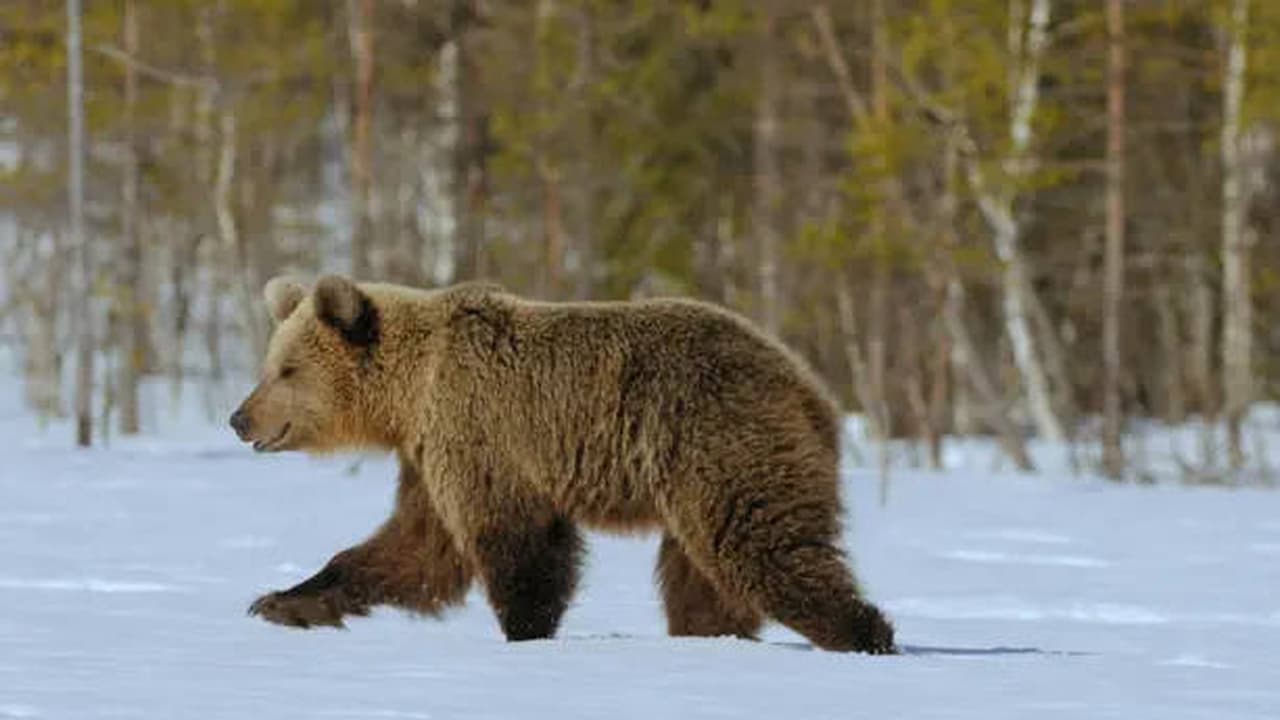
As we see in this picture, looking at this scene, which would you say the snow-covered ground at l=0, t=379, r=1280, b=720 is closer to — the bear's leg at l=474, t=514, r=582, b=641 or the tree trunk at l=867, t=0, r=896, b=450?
the bear's leg at l=474, t=514, r=582, b=641

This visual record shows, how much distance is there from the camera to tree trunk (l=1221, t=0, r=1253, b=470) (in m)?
22.2

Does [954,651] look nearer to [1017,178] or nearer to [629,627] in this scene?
[629,627]

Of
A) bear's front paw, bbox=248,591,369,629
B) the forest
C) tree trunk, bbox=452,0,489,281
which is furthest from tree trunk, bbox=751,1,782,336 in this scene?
bear's front paw, bbox=248,591,369,629

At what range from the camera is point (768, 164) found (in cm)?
2758

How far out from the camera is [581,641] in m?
7.25

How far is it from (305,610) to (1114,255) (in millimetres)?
14052

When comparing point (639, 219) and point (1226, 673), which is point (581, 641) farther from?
point (639, 219)

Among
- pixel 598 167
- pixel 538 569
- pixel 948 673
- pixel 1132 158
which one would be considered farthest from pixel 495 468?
pixel 1132 158

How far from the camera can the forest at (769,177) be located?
2231 cm

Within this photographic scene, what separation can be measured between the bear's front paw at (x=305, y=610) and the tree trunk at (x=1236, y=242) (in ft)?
49.4

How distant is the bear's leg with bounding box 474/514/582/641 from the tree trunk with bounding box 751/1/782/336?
58.9 ft

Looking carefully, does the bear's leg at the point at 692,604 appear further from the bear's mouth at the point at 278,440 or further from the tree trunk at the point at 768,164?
the tree trunk at the point at 768,164

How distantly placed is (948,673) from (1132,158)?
2499 centimetres

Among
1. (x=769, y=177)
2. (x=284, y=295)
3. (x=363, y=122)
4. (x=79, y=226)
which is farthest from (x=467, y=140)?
(x=284, y=295)
